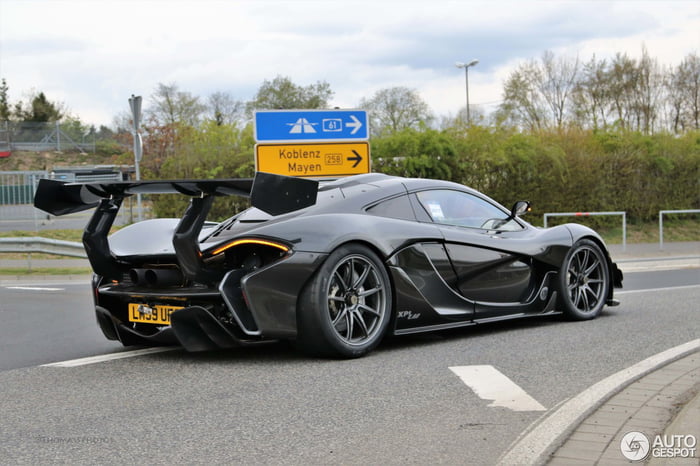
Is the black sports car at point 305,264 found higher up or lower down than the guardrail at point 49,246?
higher up

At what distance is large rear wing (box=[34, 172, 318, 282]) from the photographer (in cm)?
543

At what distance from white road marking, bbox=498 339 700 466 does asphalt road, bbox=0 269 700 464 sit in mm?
84

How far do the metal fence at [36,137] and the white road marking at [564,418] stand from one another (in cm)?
6258

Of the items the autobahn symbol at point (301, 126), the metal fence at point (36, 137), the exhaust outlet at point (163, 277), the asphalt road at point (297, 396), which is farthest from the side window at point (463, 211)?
the metal fence at point (36, 137)

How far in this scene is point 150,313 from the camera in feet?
20.0

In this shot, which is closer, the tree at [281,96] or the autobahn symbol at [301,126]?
the autobahn symbol at [301,126]

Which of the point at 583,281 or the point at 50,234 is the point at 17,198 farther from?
the point at 583,281

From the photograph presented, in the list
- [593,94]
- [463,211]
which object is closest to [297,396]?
[463,211]

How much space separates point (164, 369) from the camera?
5734mm

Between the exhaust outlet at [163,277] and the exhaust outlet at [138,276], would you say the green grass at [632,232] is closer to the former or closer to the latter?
the exhaust outlet at [138,276]

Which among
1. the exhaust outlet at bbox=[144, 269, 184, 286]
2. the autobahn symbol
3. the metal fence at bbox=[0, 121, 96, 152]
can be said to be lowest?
the exhaust outlet at bbox=[144, 269, 184, 286]

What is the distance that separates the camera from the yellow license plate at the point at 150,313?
5961mm

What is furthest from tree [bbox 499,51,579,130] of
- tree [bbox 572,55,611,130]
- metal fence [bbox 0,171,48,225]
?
metal fence [bbox 0,171,48,225]

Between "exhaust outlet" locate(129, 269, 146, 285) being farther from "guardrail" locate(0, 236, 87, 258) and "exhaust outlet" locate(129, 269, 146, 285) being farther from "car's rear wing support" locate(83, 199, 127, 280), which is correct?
"guardrail" locate(0, 236, 87, 258)
